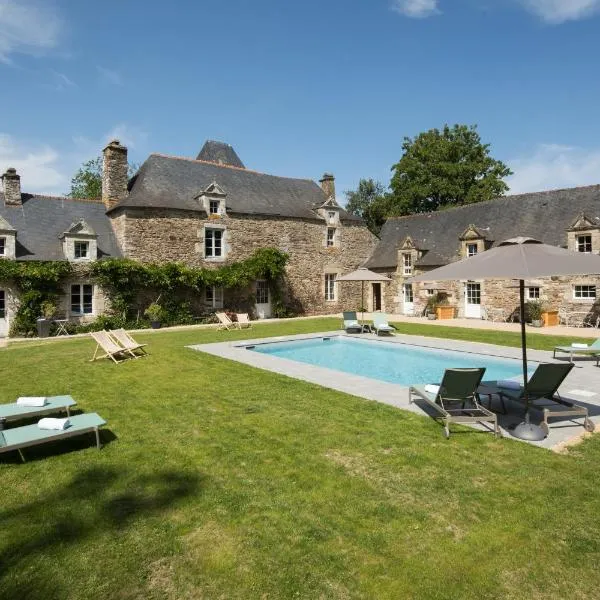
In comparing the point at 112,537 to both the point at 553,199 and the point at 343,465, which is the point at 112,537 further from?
the point at 553,199

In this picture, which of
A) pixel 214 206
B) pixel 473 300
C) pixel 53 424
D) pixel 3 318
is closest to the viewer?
pixel 53 424

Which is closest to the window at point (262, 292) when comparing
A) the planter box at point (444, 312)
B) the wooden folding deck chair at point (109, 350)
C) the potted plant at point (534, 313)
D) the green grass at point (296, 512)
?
the planter box at point (444, 312)

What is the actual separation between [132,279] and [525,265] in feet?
59.1

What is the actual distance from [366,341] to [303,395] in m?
7.87

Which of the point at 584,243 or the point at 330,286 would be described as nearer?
the point at 584,243

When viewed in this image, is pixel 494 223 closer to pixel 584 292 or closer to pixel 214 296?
pixel 584 292

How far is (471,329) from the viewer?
1792cm

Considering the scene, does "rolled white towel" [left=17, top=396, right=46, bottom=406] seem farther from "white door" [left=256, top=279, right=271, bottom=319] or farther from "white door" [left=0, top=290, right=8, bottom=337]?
"white door" [left=256, top=279, right=271, bottom=319]

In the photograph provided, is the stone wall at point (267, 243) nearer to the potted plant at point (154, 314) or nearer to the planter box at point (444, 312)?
the potted plant at point (154, 314)

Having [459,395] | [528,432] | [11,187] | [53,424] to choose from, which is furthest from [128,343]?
[11,187]

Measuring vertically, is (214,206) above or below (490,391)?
above

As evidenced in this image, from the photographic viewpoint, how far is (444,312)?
76.8 feet

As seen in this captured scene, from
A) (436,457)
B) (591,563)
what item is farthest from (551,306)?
(591,563)

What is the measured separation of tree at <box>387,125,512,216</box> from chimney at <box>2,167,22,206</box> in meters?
29.7
